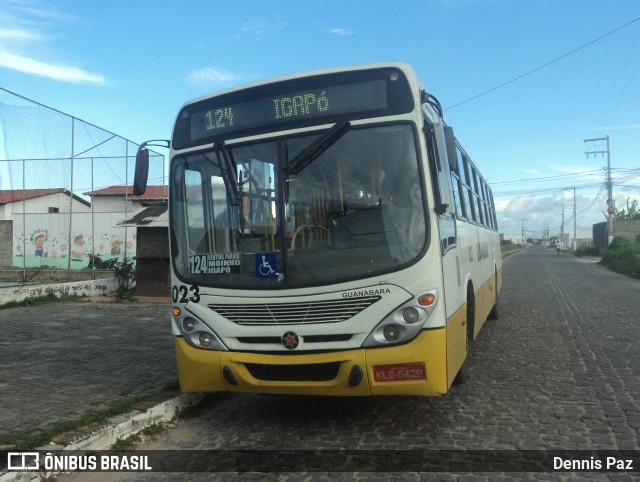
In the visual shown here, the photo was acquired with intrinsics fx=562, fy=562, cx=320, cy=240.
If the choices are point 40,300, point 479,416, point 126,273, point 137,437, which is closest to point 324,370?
point 479,416

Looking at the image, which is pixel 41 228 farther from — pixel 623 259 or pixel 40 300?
pixel 623 259

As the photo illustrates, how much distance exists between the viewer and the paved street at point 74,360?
18.7 ft

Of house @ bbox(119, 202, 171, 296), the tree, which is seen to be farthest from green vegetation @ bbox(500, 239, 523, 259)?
house @ bbox(119, 202, 171, 296)

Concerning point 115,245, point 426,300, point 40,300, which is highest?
point 115,245

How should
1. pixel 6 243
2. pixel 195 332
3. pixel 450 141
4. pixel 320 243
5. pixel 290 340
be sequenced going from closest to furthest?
pixel 290 340 < pixel 320 243 < pixel 195 332 < pixel 450 141 < pixel 6 243

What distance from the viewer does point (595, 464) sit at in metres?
4.06

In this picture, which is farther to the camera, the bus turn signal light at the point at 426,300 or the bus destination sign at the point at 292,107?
the bus destination sign at the point at 292,107

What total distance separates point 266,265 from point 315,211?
2.06 feet

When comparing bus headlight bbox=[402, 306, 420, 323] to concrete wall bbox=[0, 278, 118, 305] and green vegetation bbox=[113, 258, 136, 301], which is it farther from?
green vegetation bbox=[113, 258, 136, 301]

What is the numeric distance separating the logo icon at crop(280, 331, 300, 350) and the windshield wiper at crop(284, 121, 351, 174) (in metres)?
1.39

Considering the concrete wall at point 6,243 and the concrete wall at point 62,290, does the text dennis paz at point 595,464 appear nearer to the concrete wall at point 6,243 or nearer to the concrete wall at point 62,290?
the concrete wall at point 62,290

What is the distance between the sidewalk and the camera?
567 centimetres

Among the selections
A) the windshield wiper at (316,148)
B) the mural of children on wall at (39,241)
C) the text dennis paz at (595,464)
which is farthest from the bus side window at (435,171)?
the mural of children on wall at (39,241)

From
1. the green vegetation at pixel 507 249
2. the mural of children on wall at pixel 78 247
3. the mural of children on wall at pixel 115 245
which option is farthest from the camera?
the green vegetation at pixel 507 249
